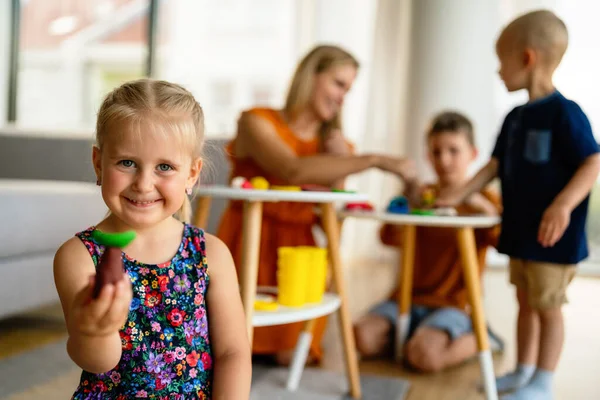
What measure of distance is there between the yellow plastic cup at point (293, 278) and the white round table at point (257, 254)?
0.03 metres

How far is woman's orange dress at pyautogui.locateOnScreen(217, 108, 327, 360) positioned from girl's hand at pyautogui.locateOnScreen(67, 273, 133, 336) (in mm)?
1149

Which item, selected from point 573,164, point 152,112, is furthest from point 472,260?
point 152,112

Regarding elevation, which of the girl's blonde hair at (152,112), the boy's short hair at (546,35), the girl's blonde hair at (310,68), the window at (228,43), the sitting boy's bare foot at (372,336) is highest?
the window at (228,43)

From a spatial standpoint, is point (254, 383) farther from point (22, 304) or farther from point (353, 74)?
point (353, 74)

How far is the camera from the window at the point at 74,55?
618 cm

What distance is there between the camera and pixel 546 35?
4.86ft

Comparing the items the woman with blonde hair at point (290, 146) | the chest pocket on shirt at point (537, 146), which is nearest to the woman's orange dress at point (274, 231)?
the woman with blonde hair at point (290, 146)

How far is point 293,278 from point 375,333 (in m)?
0.62

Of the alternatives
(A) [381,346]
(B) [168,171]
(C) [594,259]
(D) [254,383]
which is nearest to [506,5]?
(C) [594,259]

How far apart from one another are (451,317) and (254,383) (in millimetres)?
608

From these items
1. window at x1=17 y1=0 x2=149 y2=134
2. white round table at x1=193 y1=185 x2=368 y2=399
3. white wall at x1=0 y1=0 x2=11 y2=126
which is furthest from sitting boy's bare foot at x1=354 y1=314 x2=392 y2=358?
window at x1=17 y1=0 x2=149 y2=134

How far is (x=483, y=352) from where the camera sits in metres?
1.53

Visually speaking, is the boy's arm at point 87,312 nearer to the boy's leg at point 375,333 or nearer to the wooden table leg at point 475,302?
the wooden table leg at point 475,302

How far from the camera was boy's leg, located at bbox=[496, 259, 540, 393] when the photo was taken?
62.6 inches
